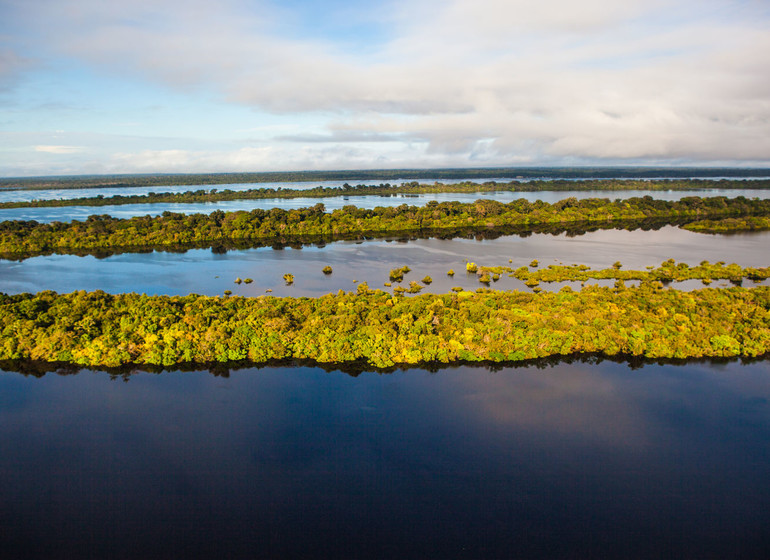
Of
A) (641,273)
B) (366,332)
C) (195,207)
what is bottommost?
(366,332)

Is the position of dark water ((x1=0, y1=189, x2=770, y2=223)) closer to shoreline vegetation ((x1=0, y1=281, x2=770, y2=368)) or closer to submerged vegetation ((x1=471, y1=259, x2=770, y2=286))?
submerged vegetation ((x1=471, y1=259, x2=770, y2=286))

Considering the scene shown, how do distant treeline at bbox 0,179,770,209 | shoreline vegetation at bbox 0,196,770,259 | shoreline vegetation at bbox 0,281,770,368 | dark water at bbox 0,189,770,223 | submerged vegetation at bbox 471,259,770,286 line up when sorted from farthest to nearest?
distant treeline at bbox 0,179,770,209 → dark water at bbox 0,189,770,223 → shoreline vegetation at bbox 0,196,770,259 → submerged vegetation at bbox 471,259,770,286 → shoreline vegetation at bbox 0,281,770,368

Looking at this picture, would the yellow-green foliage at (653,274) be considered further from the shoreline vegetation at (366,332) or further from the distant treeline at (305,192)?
the distant treeline at (305,192)

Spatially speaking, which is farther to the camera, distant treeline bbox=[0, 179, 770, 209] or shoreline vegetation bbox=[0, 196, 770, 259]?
distant treeline bbox=[0, 179, 770, 209]

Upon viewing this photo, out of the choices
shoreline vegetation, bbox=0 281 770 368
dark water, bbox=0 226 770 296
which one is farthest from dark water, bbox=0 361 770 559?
dark water, bbox=0 226 770 296

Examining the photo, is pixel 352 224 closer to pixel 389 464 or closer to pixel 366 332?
pixel 366 332

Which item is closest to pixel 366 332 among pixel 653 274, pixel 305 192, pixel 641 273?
pixel 641 273

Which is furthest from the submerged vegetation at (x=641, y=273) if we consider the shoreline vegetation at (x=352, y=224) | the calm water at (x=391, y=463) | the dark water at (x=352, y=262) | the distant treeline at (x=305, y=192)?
the distant treeline at (x=305, y=192)
